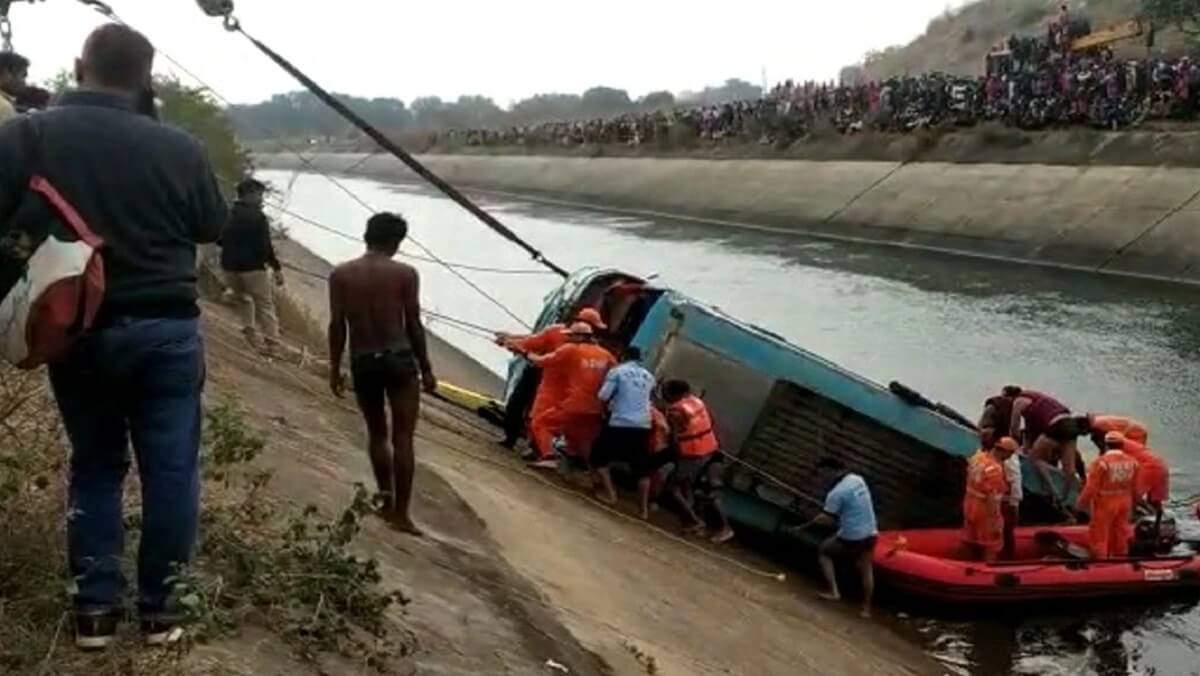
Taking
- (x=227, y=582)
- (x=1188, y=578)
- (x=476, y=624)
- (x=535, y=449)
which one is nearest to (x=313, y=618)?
(x=227, y=582)

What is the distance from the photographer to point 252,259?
11750 mm

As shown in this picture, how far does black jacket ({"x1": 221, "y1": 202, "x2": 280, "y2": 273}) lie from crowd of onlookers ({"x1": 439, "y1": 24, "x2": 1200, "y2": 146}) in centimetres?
3175

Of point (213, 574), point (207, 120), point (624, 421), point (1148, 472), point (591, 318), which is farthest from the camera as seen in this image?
point (207, 120)

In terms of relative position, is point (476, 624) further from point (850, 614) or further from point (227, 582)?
point (850, 614)

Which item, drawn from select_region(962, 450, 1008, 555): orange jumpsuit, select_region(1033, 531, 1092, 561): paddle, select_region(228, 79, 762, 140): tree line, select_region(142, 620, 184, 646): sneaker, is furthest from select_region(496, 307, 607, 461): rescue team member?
select_region(228, 79, 762, 140): tree line

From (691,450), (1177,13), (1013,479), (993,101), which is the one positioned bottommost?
(1013,479)

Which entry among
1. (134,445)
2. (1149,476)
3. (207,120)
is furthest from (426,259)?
(134,445)

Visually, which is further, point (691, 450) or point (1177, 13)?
point (1177, 13)

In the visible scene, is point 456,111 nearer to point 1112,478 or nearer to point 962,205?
point 962,205

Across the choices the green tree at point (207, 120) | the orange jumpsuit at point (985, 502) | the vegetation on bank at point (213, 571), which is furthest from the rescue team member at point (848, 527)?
the green tree at point (207, 120)

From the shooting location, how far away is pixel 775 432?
11383 millimetres

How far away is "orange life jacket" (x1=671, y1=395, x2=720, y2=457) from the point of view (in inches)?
417

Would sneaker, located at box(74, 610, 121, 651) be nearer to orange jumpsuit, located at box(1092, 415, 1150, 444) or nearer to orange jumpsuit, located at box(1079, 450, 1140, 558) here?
orange jumpsuit, located at box(1079, 450, 1140, 558)

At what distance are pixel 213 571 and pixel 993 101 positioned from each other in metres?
42.6
